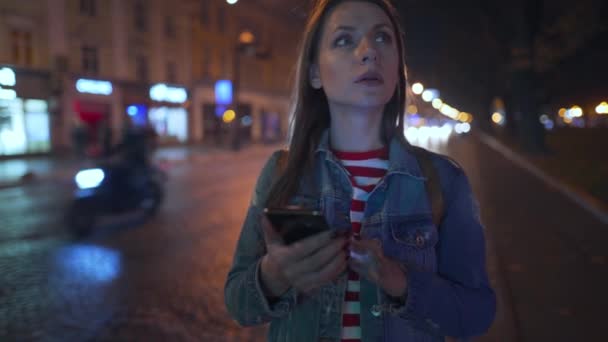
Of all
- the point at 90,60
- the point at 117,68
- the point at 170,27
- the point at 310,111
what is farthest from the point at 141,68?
the point at 310,111

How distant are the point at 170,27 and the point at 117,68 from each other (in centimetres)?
589

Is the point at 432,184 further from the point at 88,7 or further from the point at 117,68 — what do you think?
the point at 117,68

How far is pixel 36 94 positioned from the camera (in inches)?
843

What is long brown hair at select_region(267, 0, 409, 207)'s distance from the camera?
1.48m

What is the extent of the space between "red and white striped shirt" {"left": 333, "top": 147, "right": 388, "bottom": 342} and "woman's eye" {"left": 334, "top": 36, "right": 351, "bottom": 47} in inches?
13.6

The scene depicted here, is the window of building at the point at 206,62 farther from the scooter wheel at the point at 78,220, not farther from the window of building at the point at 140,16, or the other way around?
the scooter wheel at the point at 78,220

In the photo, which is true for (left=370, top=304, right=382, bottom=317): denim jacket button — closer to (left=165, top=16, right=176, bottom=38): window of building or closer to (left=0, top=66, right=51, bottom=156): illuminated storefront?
(left=0, top=66, right=51, bottom=156): illuminated storefront

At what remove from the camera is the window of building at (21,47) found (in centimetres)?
2012

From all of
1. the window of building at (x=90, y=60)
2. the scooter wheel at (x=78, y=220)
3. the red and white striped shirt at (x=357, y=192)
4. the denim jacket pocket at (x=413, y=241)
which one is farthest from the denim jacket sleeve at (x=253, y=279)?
the window of building at (x=90, y=60)

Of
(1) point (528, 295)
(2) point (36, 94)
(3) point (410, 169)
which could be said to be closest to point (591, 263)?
(1) point (528, 295)

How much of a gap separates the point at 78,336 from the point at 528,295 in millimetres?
3888

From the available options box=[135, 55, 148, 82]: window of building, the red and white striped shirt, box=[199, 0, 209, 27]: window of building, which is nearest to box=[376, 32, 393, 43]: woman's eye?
the red and white striped shirt

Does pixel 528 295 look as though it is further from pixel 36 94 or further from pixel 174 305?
pixel 36 94

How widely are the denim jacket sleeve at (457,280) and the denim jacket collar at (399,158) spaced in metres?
0.12
